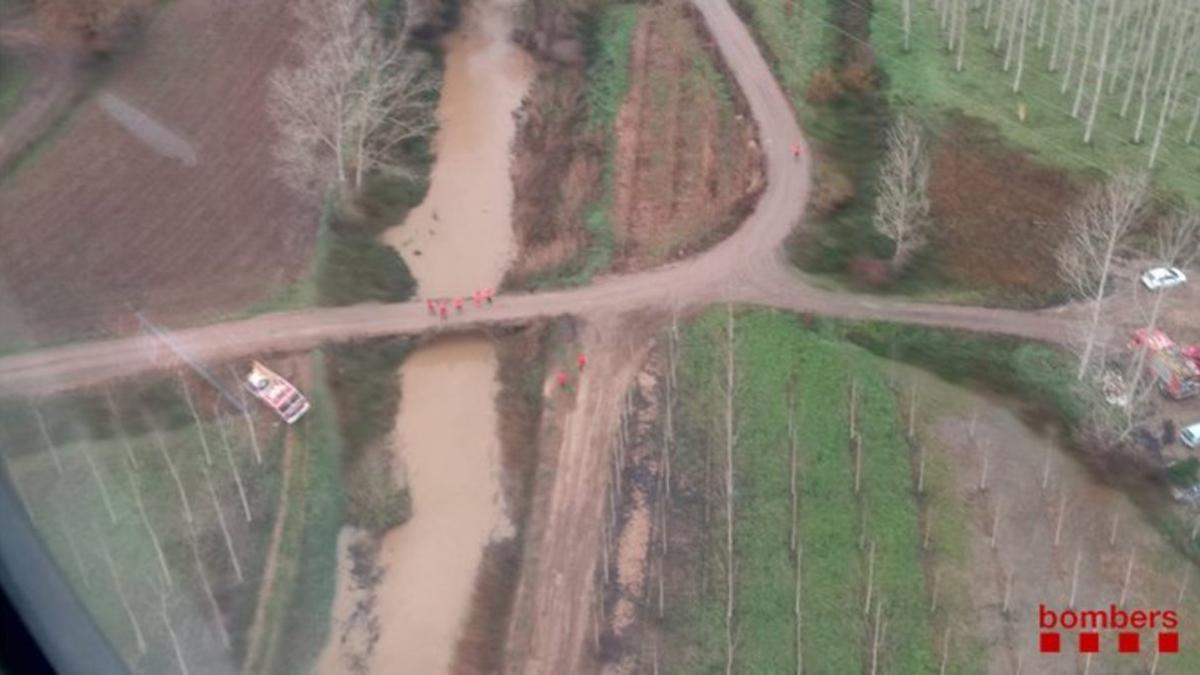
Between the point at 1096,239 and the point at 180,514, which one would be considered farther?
the point at 1096,239

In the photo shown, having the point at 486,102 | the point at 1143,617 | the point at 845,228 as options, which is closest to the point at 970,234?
the point at 845,228

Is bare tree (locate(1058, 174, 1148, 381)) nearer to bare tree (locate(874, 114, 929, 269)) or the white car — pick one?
the white car

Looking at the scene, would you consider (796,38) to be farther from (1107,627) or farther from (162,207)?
(1107,627)

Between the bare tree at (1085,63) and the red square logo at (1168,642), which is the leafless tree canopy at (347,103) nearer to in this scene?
the bare tree at (1085,63)

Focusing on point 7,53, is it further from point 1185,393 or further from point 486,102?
point 1185,393

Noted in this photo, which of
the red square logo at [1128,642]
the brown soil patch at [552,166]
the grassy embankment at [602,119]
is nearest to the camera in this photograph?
the red square logo at [1128,642]

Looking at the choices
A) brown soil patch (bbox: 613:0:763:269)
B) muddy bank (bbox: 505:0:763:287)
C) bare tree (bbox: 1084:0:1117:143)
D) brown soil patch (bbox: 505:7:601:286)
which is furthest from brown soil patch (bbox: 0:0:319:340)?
bare tree (bbox: 1084:0:1117:143)

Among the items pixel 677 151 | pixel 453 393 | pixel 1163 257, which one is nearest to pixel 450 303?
pixel 453 393

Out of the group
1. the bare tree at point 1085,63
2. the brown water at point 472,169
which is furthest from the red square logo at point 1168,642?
the bare tree at point 1085,63
